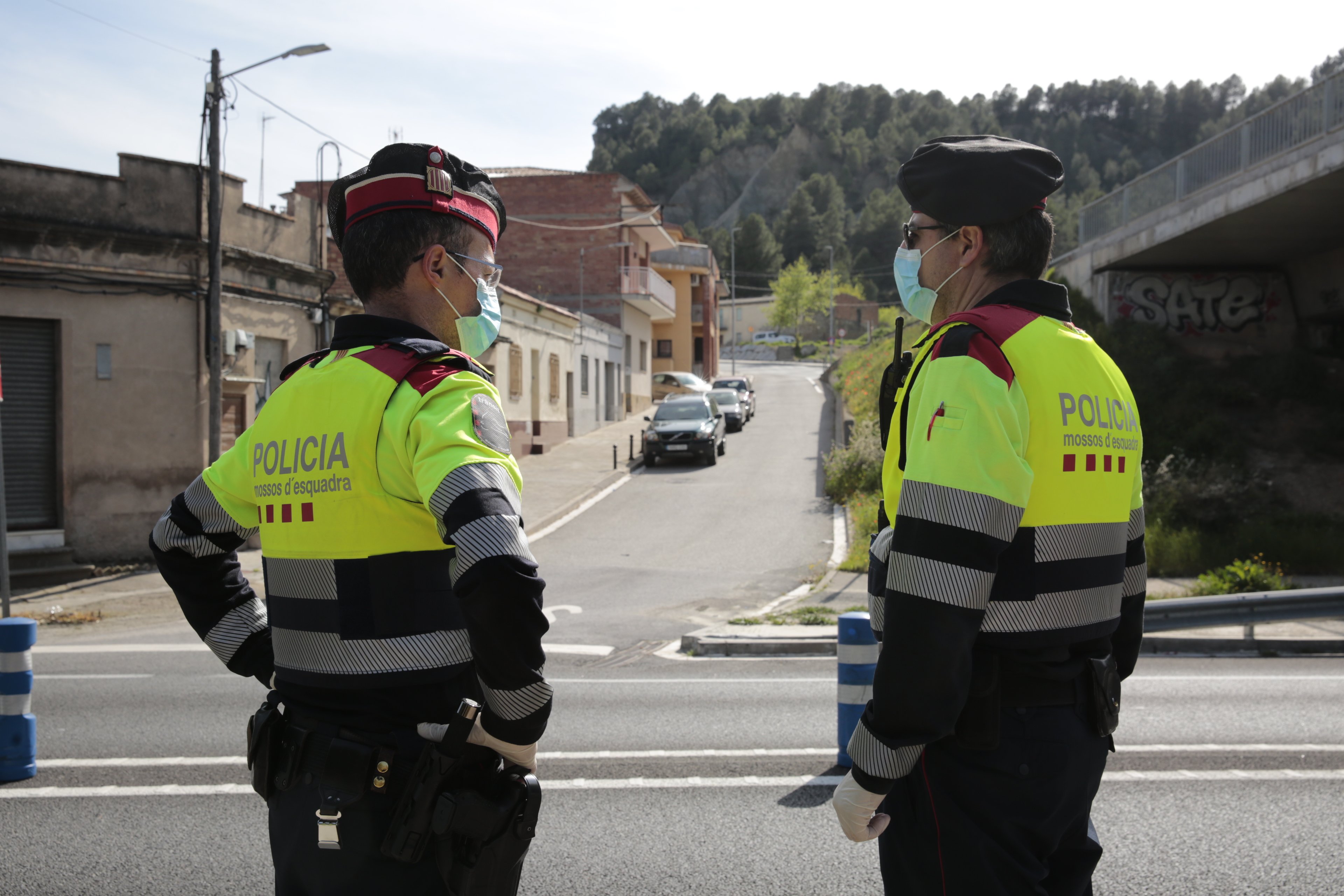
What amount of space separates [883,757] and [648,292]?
135ft

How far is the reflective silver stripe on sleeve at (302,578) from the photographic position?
204 centimetres

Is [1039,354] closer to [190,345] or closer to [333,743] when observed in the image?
[333,743]

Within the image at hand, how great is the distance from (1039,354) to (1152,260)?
21.4 metres

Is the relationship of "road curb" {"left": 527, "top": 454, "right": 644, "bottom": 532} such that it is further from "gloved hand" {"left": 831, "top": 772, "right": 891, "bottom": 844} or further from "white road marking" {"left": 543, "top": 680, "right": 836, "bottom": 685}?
"gloved hand" {"left": 831, "top": 772, "right": 891, "bottom": 844}

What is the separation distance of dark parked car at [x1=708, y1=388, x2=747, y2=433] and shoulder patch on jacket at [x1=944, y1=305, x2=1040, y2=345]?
106 ft

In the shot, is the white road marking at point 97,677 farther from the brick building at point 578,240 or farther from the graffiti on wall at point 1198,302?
the brick building at point 578,240

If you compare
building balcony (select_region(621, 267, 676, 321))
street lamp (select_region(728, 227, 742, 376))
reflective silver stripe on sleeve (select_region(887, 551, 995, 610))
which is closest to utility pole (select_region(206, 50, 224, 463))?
reflective silver stripe on sleeve (select_region(887, 551, 995, 610))

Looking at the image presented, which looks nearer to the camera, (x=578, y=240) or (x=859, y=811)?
(x=859, y=811)

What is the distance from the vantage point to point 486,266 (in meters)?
2.42

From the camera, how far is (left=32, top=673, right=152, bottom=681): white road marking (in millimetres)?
8000

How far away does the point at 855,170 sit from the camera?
176 meters

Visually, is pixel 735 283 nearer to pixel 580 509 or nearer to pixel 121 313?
pixel 580 509

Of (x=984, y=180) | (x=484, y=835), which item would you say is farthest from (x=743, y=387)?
(x=484, y=835)

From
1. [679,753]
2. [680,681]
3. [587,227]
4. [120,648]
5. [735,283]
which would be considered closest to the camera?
[679,753]
